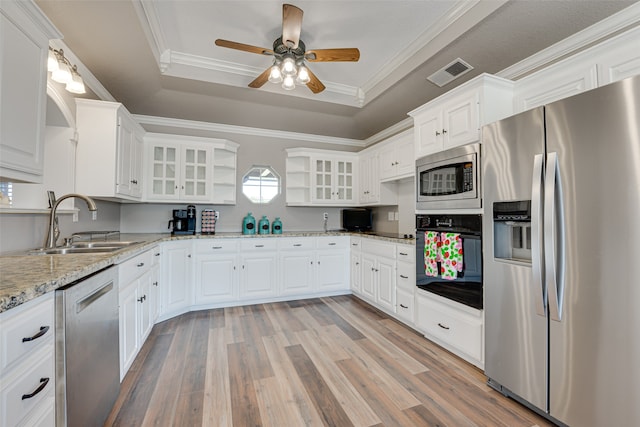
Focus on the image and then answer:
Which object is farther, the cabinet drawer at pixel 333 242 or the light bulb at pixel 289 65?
the cabinet drawer at pixel 333 242

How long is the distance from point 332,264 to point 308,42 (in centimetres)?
275

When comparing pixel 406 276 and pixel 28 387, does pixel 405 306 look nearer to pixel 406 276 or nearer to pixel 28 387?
pixel 406 276

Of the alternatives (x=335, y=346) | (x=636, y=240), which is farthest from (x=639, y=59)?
(x=335, y=346)

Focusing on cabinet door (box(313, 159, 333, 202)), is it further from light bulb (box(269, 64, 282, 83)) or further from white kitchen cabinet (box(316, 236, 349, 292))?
light bulb (box(269, 64, 282, 83))

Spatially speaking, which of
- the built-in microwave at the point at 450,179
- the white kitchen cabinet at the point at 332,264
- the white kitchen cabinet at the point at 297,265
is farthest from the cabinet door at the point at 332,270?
the built-in microwave at the point at 450,179

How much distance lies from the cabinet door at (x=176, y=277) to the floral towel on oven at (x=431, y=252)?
2.67m

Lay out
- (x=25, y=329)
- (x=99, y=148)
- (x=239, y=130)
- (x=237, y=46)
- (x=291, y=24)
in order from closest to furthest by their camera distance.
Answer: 1. (x=25, y=329)
2. (x=291, y=24)
3. (x=237, y=46)
4. (x=99, y=148)
5. (x=239, y=130)

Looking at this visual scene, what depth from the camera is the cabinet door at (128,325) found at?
1.85 meters

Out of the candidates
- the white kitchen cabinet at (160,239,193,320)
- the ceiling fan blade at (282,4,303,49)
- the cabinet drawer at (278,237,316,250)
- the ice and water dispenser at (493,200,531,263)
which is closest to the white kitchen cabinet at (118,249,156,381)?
the white kitchen cabinet at (160,239,193,320)

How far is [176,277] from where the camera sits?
316 centimetres

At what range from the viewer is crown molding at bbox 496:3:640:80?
1.79 m

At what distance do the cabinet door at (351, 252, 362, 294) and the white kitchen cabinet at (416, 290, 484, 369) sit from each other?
117 centimetres

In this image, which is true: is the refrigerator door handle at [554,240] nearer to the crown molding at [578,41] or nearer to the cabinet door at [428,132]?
the cabinet door at [428,132]

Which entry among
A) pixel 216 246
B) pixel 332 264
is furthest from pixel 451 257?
pixel 216 246
